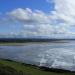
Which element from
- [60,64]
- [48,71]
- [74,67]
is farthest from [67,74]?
[60,64]

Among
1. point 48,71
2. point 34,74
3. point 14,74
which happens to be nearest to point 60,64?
point 48,71

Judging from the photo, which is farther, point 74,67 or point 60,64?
point 60,64

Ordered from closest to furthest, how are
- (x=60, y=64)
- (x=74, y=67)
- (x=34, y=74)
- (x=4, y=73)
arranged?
(x=4, y=73) < (x=34, y=74) < (x=74, y=67) < (x=60, y=64)

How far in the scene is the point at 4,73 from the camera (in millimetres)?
15648

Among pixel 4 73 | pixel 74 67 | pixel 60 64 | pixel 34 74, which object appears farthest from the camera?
pixel 60 64

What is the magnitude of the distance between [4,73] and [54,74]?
9.50 m

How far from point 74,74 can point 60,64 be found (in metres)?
7.98

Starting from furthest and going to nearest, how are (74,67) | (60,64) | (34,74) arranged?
(60,64)
(74,67)
(34,74)

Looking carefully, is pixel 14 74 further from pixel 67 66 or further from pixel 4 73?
pixel 67 66

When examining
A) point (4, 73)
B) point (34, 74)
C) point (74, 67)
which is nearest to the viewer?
point (4, 73)

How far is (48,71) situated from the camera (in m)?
25.9

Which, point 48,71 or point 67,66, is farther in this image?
point 67,66

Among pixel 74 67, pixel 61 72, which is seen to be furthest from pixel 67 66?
pixel 61 72

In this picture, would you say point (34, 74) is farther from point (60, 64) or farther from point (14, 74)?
point (60, 64)
